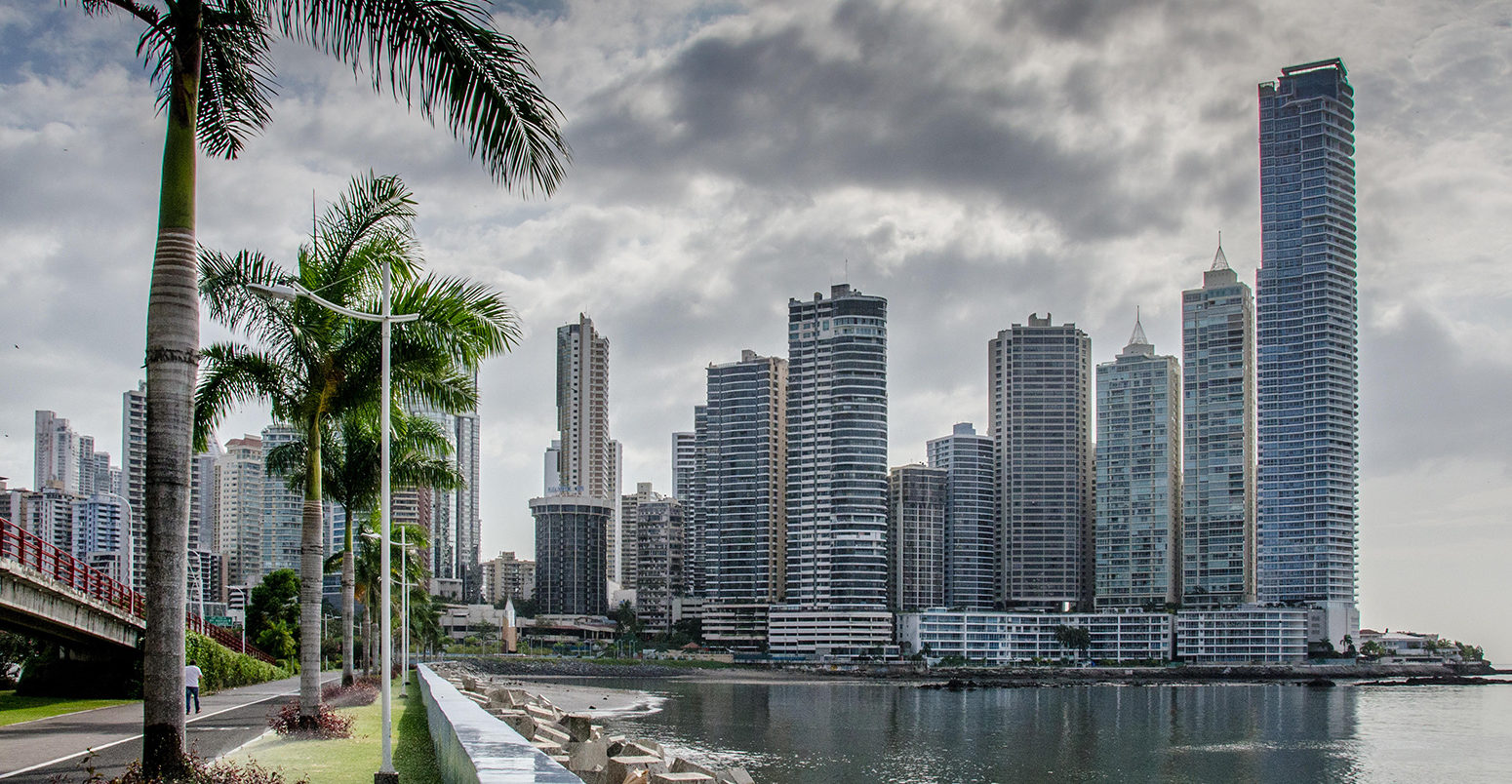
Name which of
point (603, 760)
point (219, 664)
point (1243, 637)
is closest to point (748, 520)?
point (1243, 637)

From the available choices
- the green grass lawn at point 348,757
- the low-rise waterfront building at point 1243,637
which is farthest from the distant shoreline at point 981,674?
the green grass lawn at point 348,757

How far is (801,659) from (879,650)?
10358mm

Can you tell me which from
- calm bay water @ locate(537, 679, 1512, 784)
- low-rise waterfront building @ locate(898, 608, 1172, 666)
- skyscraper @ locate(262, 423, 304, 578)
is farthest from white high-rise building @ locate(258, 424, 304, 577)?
low-rise waterfront building @ locate(898, 608, 1172, 666)

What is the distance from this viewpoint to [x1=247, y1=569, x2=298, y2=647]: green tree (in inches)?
2611

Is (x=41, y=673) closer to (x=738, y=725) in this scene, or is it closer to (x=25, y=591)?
(x=25, y=591)

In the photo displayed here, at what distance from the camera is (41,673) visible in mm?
35500

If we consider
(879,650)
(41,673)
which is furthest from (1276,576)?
(41,673)

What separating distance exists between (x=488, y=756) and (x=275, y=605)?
60.1 metres

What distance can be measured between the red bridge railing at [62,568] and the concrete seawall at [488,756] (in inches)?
330

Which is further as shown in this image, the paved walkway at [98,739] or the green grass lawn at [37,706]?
the green grass lawn at [37,706]

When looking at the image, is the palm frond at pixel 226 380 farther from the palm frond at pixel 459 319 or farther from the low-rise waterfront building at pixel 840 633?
the low-rise waterfront building at pixel 840 633

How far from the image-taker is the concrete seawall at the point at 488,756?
1021cm

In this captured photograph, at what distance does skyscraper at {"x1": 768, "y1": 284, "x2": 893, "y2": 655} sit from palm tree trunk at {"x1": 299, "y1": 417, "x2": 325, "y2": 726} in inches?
5903

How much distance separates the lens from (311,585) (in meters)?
24.2
